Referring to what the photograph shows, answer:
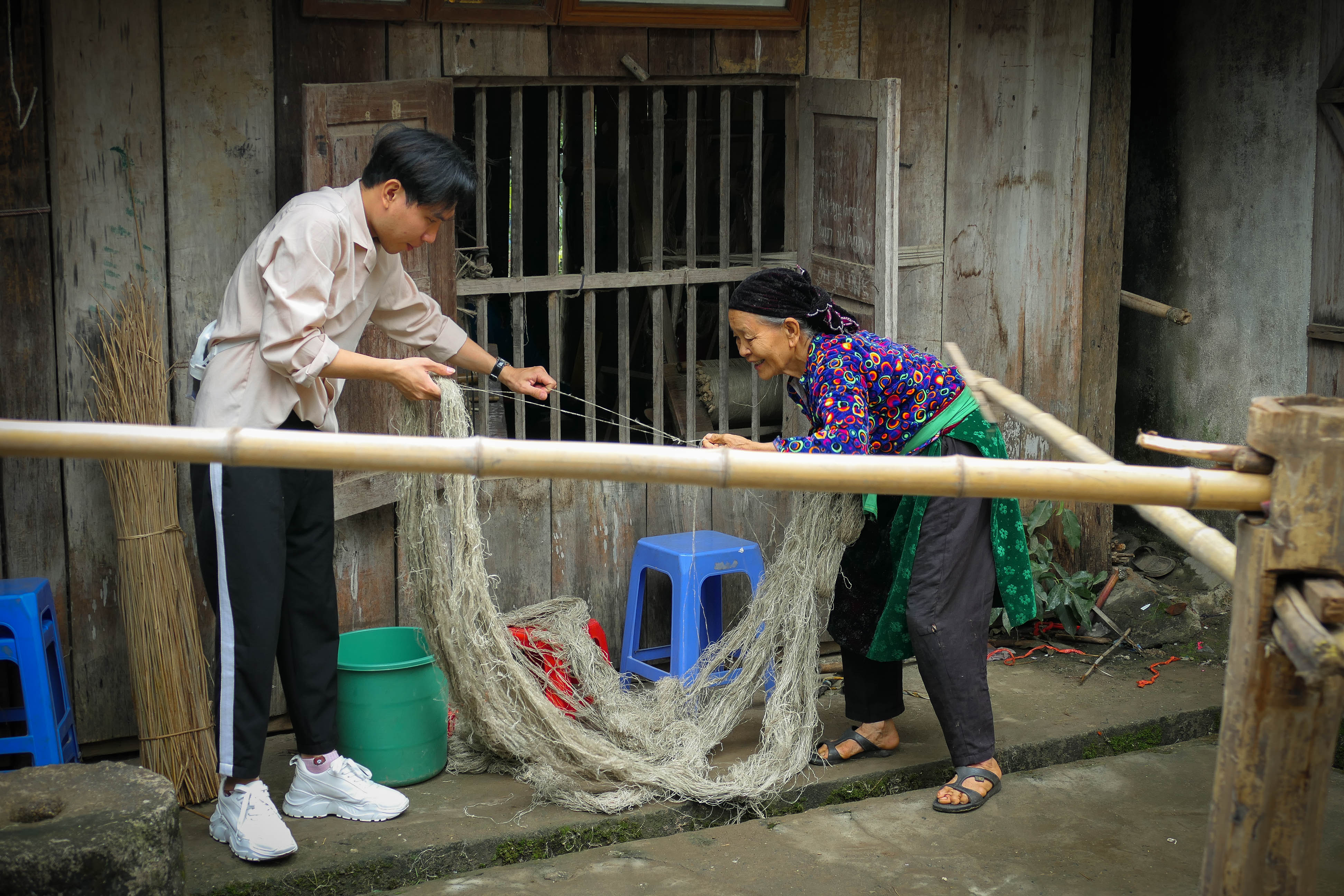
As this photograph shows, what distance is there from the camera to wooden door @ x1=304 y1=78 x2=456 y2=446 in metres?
3.90

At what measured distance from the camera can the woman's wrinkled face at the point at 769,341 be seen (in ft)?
12.8

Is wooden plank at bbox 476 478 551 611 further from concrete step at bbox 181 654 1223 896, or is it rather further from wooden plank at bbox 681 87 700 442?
concrete step at bbox 181 654 1223 896

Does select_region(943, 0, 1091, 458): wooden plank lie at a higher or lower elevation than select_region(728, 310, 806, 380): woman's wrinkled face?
higher

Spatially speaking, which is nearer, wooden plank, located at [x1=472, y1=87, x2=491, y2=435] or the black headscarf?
the black headscarf

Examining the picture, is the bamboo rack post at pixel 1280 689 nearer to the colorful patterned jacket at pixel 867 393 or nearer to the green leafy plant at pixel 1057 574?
the colorful patterned jacket at pixel 867 393

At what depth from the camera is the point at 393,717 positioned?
13.1ft

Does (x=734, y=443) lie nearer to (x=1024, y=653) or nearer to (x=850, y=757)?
(x=850, y=757)

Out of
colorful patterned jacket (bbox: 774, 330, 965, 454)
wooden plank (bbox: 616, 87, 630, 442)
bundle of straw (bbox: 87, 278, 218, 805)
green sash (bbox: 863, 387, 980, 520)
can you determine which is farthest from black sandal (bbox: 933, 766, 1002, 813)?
bundle of straw (bbox: 87, 278, 218, 805)

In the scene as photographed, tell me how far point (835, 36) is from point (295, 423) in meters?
2.62

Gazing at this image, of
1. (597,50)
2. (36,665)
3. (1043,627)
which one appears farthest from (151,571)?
(1043,627)

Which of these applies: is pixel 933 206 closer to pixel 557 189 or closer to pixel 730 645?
pixel 557 189

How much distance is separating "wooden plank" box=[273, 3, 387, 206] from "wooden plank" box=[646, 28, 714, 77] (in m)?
0.98

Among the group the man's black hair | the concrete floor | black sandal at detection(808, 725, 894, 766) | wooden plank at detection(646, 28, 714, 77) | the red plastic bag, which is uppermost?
wooden plank at detection(646, 28, 714, 77)

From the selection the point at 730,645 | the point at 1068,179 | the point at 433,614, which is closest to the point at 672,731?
the point at 730,645
